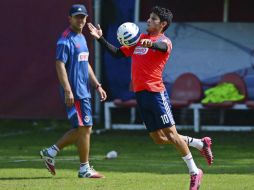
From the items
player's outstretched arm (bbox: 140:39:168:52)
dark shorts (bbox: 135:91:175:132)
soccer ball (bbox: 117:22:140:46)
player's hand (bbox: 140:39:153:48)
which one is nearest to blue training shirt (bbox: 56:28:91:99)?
soccer ball (bbox: 117:22:140:46)

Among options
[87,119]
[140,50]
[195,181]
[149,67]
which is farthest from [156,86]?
[87,119]

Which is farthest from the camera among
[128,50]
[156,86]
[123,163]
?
[123,163]

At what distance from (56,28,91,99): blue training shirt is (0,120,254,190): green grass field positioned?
111 centimetres

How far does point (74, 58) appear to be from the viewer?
11336 mm

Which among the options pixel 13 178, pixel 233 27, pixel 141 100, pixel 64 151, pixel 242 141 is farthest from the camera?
pixel 233 27

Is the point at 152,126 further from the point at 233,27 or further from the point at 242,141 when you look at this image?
the point at 233,27

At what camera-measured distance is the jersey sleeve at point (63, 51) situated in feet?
36.8

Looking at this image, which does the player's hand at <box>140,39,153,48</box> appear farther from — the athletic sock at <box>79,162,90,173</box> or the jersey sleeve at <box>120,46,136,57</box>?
the athletic sock at <box>79,162,90,173</box>

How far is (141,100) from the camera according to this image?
10.4 meters

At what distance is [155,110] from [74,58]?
1568 mm

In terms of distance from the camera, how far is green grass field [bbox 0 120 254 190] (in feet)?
34.4

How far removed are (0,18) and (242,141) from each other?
→ 6086mm

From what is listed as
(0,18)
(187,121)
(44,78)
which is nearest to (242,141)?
(187,121)

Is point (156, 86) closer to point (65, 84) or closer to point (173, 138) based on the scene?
point (173, 138)
